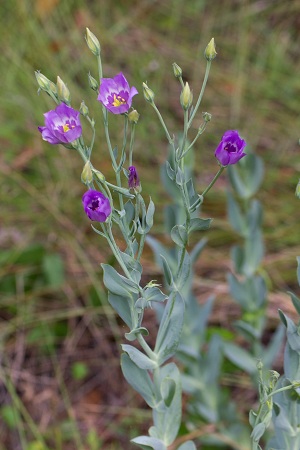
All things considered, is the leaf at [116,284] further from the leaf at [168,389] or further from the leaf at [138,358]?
the leaf at [168,389]

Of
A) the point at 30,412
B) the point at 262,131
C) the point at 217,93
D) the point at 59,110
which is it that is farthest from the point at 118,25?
the point at 59,110

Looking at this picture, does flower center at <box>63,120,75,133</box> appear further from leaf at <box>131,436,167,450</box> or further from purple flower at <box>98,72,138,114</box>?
leaf at <box>131,436,167,450</box>

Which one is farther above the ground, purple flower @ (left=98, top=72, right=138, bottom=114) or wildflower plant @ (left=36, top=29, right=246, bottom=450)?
purple flower @ (left=98, top=72, right=138, bottom=114)

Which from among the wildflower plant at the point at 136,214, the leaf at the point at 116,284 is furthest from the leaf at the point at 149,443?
the leaf at the point at 116,284

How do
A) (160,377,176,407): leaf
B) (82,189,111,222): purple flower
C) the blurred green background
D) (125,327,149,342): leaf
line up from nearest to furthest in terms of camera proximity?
(82,189,111,222): purple flower
(125,327,149,342): leaf
(160,377,176,407): leaf
the blurred green background

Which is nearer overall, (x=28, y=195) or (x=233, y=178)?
(x=233, y=178)

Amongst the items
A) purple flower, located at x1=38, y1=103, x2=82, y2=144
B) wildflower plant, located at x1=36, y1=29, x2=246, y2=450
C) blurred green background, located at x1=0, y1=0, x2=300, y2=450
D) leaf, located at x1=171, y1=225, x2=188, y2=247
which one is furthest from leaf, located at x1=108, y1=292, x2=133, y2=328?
blurred green background, located at x1=0, y1=0, x2=300, y2=450

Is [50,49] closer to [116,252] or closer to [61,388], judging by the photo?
[61,388]
